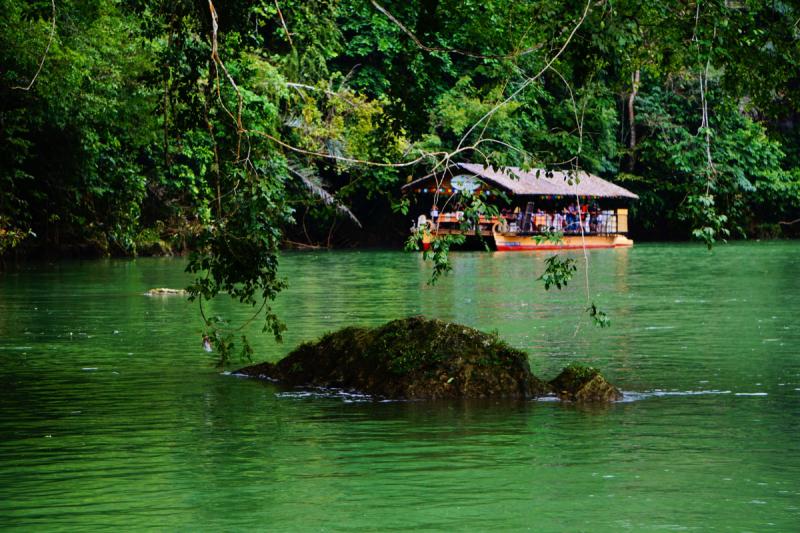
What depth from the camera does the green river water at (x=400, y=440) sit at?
6.69 meters

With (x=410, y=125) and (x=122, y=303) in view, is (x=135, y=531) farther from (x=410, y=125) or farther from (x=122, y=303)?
(x=122, y=303)

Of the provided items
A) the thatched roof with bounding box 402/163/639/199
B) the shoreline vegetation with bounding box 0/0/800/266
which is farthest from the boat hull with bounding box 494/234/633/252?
the shoreline vegetation with bounding box 0/0/800/266

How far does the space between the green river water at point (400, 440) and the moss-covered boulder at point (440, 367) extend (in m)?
0.34

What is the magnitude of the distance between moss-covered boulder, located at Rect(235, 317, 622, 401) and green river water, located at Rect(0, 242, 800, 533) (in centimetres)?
34

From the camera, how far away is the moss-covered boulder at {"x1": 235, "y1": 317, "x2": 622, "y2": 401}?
1094 centimetres

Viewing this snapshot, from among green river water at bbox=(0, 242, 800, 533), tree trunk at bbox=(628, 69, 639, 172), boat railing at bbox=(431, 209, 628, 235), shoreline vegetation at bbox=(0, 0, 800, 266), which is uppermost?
tree trunk at bbox=(628, 69, 639, 172)

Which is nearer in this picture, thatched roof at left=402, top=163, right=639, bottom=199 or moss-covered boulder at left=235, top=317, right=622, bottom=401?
moss-covered boulder at left=235, top=317, right=622, bottom=401

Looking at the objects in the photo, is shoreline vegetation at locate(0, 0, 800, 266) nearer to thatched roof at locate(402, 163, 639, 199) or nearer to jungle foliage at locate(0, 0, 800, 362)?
jungle foliage at locate(0, 0, 800, 362)

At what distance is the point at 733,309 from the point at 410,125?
31.2ft

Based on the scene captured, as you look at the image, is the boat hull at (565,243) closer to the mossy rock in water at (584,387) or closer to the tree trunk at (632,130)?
the tree trunk at (632,130)

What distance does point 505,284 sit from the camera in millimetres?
26922

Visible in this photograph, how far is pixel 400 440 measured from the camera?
29.0ft

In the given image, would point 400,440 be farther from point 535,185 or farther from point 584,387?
point 535,185

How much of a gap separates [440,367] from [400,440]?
2.33 meters
